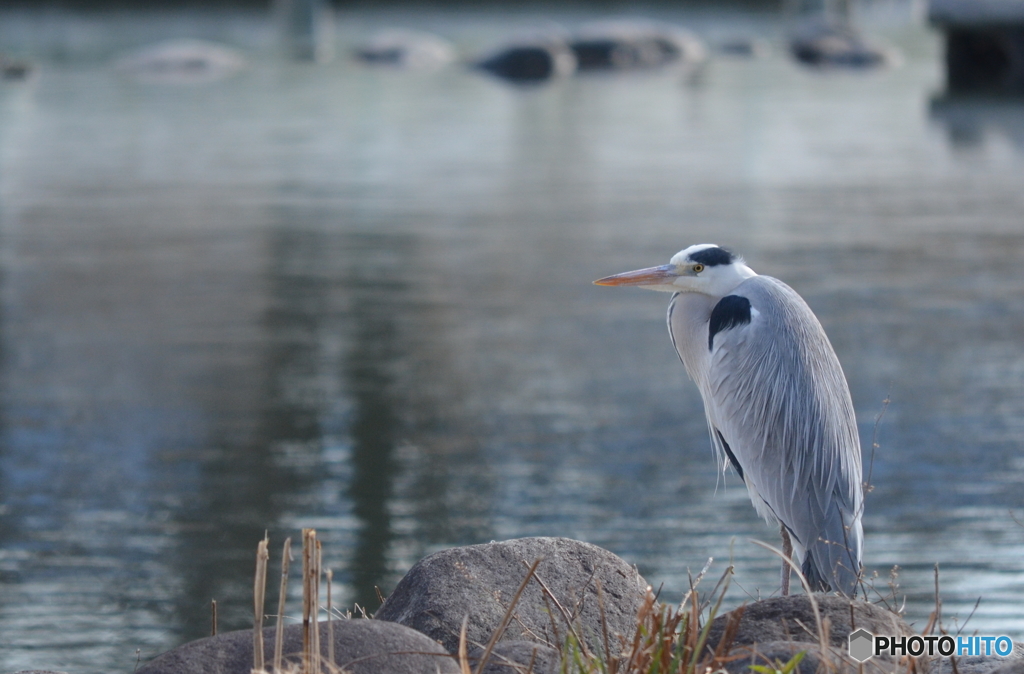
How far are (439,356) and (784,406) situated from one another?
4303mm

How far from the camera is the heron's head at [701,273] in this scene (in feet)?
14.2

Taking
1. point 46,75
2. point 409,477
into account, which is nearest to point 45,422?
point 409,477

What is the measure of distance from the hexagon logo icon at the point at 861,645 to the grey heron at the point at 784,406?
727mm

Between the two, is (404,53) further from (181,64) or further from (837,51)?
(837,51)

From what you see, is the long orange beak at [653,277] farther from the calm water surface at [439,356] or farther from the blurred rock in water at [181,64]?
A: the blurred rock in water at [181,64]

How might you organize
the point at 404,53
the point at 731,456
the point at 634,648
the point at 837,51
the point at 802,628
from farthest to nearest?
the point at 837,51 < the point at 404,53 < the point at 731,456 < the point at 802,628 < the point at 634,648

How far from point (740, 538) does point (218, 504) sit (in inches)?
86.1

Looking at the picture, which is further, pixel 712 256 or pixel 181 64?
pixel 181 64

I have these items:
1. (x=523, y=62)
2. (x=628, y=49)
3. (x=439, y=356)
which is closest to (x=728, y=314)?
(x=439, y=356)

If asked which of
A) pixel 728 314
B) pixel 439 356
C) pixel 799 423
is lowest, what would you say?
pixel 439 356

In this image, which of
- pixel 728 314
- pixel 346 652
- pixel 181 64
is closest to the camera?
pixel 346 652

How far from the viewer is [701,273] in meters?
4.38

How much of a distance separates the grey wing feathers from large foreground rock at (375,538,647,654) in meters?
0.54

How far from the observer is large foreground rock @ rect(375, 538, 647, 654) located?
373 cm
